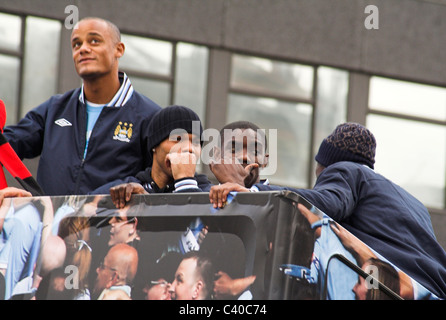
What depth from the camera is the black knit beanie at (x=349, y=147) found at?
13.6ft

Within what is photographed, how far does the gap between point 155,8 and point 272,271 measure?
9.69 metres

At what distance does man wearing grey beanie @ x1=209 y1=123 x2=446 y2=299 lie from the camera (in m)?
3.55

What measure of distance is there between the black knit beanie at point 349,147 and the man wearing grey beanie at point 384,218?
196 mm

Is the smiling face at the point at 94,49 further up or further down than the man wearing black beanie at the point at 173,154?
further up

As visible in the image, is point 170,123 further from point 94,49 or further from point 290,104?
point 290,104

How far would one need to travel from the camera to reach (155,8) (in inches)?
469

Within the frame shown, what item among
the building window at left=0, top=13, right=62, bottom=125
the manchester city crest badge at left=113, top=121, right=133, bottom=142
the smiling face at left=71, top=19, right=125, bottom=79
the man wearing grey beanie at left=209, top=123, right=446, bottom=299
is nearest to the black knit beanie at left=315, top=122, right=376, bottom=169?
the man wearing grey beanie at left=209, top=123, right=446, bottom=299

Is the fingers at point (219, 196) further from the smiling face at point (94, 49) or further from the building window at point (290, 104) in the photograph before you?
the building window at point (290, 104)

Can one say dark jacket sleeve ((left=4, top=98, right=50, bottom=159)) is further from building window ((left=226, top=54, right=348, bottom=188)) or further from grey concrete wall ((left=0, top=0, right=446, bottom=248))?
building window ((left=226, top=54, right=348, bottom=188))

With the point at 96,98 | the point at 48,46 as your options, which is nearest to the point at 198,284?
the point at 96,98

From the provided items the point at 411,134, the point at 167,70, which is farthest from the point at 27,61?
the point at 411,134

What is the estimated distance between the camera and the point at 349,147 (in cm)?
416

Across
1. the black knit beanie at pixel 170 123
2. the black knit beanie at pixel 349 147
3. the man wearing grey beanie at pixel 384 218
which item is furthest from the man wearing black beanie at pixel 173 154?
the black knit beanie at pixel 349 147

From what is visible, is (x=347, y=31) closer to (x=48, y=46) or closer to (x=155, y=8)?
(x=155, y=8)
